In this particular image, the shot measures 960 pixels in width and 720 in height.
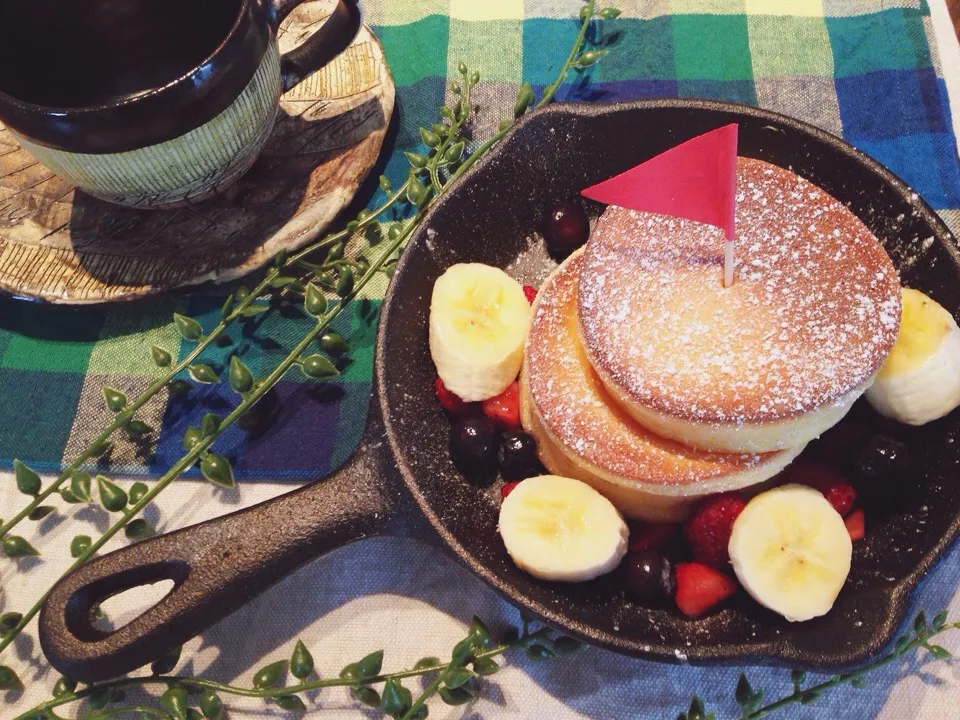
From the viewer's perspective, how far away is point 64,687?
1114 millimetres

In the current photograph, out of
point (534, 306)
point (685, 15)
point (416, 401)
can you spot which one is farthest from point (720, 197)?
point (685, 15)

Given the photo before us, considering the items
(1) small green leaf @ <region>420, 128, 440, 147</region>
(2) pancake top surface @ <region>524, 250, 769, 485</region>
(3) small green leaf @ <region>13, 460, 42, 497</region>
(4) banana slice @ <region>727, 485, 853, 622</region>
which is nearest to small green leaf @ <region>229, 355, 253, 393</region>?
(3) small green leaf @ <region>13, 460, 42, 497</region>

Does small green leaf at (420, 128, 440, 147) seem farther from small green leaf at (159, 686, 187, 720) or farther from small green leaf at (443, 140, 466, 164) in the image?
small green leaf at (159, 686, 187, 720)

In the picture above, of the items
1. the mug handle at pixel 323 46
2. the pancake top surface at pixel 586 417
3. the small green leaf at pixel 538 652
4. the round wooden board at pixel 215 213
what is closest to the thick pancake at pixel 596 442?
the pancake top surface at pixel 586 417

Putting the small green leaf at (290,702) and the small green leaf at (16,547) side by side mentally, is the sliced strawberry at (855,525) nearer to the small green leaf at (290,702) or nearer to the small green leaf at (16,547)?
the small green leaf at (290,702)

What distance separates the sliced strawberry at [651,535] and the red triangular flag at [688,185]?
17.6 inches

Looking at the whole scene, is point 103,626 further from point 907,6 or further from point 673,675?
point 907,6

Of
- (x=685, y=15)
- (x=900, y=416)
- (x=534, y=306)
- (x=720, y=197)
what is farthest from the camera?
(x=685, y=15)

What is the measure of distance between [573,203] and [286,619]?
841 millimetres

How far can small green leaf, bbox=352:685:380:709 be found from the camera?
1.07 m

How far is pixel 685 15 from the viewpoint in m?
1.73

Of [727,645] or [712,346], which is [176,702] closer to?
[727,645]

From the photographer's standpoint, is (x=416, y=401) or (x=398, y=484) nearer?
(x=398, y=484)

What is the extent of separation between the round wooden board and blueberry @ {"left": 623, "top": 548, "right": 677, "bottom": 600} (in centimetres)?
76
